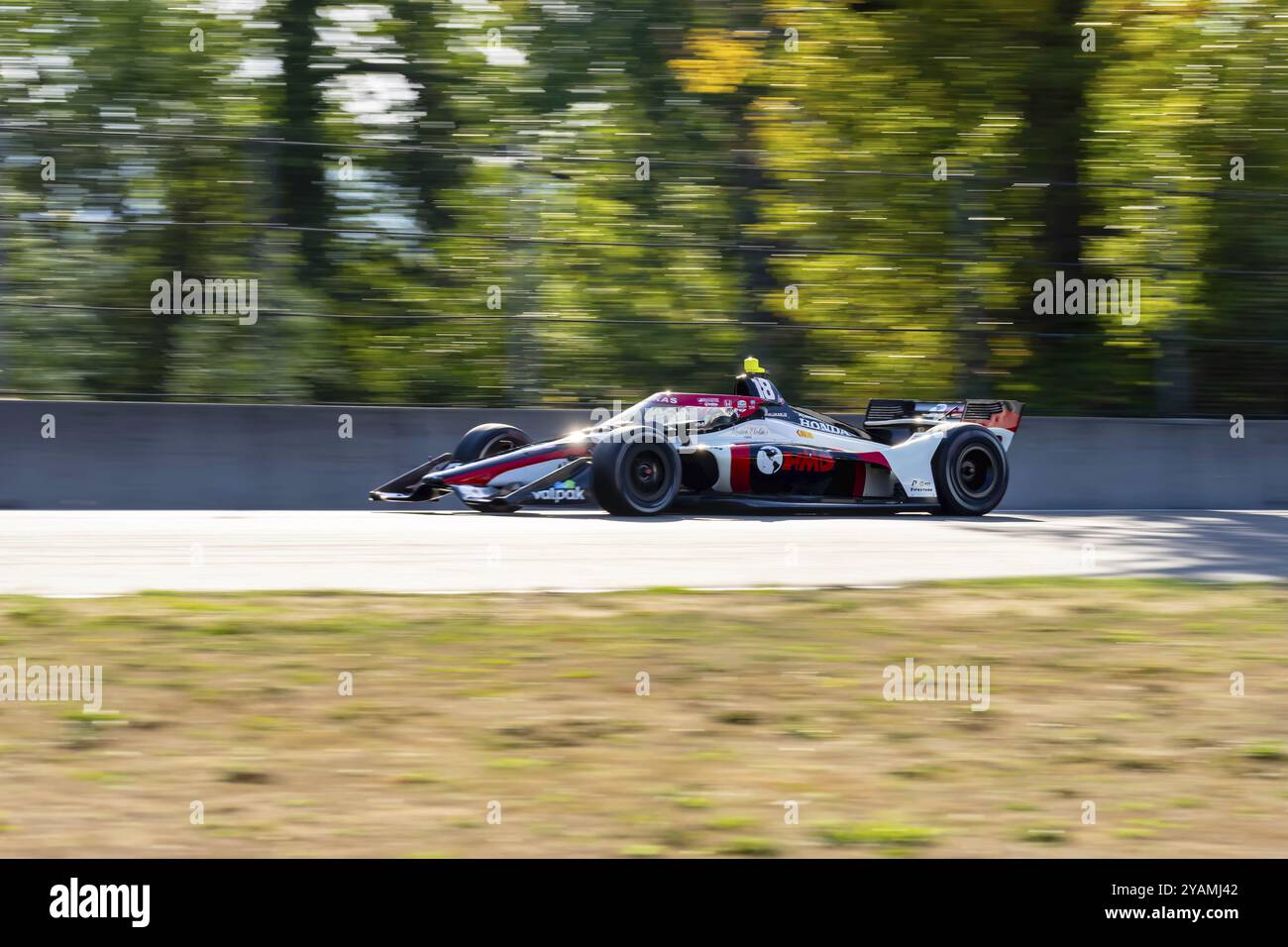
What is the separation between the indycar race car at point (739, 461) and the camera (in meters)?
11.3

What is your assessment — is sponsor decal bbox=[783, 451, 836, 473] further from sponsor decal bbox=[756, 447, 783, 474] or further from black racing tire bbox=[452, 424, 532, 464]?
black racing tire bbox=[452, 424, 532, 464]

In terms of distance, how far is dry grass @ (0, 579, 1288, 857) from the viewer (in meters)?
3.84

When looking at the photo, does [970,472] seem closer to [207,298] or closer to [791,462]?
[791,462]

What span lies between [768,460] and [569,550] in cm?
320

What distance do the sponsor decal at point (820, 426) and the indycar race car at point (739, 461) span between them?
0.01 m

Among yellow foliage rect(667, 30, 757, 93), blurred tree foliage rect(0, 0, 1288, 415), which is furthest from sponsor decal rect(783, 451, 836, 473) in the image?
yellow foliage rect(667, 30, 757, 93)

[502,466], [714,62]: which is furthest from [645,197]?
[502,466]

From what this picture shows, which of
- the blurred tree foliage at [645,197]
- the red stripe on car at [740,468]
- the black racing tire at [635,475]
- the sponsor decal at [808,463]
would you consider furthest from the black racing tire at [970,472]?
the black racing tire at [635,475]

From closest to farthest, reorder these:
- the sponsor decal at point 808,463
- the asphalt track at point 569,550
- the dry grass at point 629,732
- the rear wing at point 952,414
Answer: the dry grass at point 629,732
the asphalt track at point 569,550
the sponsor decal at point 808,463
the rear wing at point 952,414

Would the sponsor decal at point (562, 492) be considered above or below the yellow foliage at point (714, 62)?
below

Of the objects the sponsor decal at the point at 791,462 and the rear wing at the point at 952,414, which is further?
the rear wing at the point at 952,414

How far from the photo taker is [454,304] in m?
13.1

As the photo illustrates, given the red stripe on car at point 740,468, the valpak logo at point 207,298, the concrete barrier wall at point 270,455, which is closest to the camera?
the concrete barrier wall at point 270,455

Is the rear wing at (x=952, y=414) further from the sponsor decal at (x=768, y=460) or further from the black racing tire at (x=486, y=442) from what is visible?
the black racing tire at (x=486, y=442)
